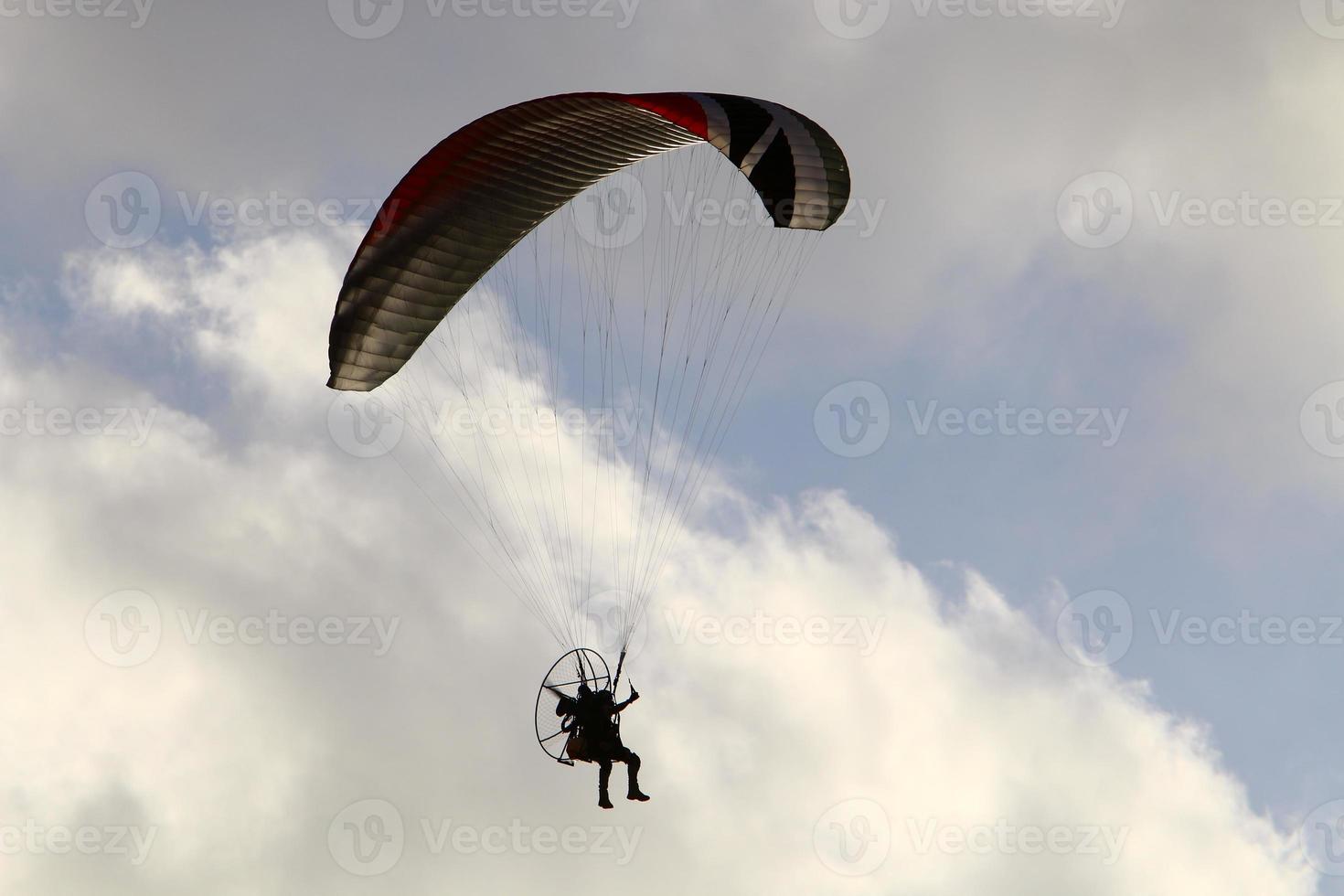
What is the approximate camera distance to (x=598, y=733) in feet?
97.6

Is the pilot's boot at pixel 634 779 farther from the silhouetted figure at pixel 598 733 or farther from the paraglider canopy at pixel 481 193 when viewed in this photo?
the paraglider canopy at pixel 481 193

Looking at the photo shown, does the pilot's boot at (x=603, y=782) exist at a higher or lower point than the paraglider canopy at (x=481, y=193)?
lower

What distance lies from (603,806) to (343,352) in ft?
29.0

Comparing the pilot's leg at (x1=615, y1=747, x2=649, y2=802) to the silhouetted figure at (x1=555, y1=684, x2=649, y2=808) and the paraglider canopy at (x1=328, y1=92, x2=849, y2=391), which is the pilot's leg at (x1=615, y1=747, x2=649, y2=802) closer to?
the silhouetted figure at (x1=555, y1=684, x2=649, y2=808)

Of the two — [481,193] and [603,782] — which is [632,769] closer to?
[603,782]

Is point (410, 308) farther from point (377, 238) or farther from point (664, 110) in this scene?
point (664, 110)

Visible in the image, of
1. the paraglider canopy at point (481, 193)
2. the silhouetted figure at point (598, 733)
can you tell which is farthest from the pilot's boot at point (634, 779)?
the paraglider canopy at point (481, 193)

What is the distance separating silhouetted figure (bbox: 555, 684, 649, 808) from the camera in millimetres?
29734

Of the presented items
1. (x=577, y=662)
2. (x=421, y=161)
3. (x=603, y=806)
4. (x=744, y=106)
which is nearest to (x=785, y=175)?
(x=744, y=106)

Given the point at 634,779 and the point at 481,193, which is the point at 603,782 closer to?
the point at 634,779

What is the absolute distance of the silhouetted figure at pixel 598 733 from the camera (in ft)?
97.6

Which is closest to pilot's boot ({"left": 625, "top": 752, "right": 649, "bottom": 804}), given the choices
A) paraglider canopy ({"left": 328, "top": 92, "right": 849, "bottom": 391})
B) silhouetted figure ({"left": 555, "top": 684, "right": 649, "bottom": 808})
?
silhouetted figure ({"left": 555, "top": 684, "right": 649, "bottom": 808})

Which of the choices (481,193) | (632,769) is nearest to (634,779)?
(632,769)

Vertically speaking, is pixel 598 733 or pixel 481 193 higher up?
pixel 481 193
